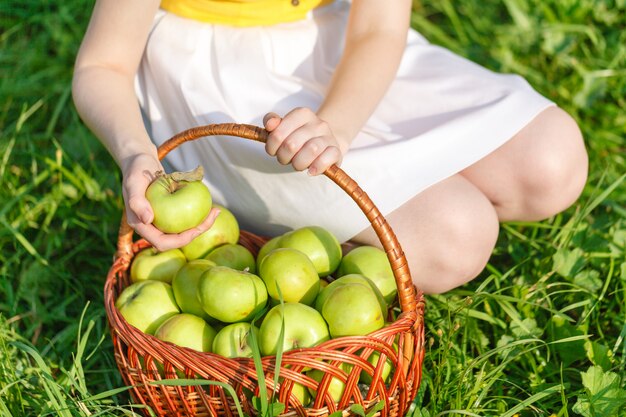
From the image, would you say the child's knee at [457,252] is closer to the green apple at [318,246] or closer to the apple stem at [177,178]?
the green apple at [318,246]

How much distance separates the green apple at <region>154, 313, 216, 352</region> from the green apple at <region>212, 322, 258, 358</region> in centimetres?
4

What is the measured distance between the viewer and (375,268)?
1411 millimetres

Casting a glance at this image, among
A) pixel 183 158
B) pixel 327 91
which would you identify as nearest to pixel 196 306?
pixel 183 158

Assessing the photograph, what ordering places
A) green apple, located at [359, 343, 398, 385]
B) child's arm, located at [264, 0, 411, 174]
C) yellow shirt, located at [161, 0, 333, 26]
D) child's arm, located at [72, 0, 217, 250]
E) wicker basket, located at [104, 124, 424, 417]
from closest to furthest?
wicker basket, located at [104, 124, 424, 417]
green apple, located at [359, 343, 398, 385]
child's arm, located at [72, 0, 217, 250]
child's arm, located at [264, 0, 411, 174]
yellow shirt, located at [161, 0, 333, 26]

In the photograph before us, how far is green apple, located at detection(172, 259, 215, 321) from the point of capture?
1.34 metres

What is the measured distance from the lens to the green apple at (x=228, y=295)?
1.26 metres

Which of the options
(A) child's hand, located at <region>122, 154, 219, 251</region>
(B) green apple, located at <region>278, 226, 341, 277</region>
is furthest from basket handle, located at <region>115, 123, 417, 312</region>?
(B) green apple, located at <region>278, 226, 341, 277</region>

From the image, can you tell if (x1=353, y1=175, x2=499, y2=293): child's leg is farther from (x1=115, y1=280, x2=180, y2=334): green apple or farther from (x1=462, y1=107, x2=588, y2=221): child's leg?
(x1=115, y1=280, x2=180, y2=334): green apple

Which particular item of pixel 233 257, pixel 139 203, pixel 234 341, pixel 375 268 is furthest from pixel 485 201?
pixel 139 203

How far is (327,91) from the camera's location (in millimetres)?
1612

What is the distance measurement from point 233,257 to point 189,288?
0.13 meters

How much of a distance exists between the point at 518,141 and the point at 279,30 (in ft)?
1.97

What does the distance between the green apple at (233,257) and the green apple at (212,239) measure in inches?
0.6

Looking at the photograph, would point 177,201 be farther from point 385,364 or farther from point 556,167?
point 556,167
